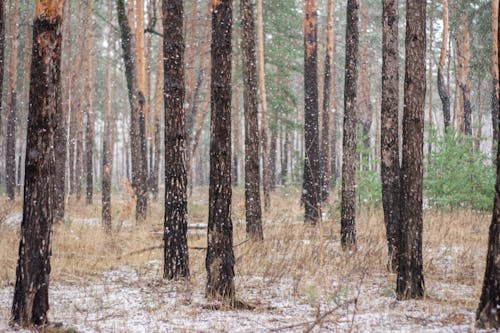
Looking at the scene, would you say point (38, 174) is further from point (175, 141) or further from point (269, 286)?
point (269, 286)

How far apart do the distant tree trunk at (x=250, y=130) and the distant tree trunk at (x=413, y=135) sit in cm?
480

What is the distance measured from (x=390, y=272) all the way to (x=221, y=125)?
373 centimetres

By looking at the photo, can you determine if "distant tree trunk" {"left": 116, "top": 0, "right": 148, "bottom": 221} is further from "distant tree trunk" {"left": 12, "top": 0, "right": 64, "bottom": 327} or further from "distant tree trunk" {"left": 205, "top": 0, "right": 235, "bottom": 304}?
"distant tree trunk" {"left": 12, "top": 0, "right": 64, "bottom": 327}

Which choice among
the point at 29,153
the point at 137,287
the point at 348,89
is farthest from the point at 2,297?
the point at 348,89

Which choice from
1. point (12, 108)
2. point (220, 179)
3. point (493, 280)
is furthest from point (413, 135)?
point (12, 108)

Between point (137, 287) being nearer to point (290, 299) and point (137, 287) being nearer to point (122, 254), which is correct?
point (290, 299)

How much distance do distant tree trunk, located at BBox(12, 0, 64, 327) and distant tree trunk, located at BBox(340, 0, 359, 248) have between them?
5762 millimetres

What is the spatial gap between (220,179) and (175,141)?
1.42 m

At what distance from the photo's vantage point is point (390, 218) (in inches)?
321

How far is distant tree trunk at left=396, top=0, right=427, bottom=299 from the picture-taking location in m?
6.18

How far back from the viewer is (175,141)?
7430 millimetres

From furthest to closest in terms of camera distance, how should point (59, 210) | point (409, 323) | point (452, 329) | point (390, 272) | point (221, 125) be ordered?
point (59, 210) → point (390, 272) → point (221, 125) → point (409, 323) → point (452, 329)

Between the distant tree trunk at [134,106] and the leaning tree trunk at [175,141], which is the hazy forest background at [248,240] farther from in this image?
the distant tree trunk at [134,106]

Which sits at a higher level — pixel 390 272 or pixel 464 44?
pixel 464 44
